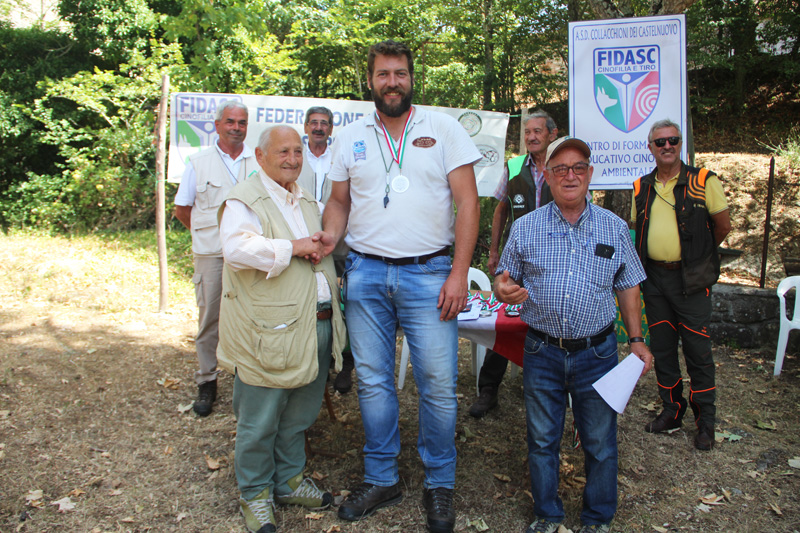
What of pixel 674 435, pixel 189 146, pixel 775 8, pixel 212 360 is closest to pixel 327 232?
pixel 212 360

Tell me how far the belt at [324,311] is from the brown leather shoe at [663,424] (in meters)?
2.48

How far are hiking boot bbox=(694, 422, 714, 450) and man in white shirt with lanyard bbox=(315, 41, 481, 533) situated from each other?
185cm

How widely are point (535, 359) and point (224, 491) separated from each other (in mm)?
1925

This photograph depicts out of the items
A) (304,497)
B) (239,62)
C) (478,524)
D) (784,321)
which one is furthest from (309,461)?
(239,62)

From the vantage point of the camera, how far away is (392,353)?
119 inches

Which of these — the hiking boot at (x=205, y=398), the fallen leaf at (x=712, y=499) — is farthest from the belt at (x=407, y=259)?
the hiking boot at (x=205, y=398)

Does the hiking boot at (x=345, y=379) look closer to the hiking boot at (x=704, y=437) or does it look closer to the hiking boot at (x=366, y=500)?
the hiking boot at (x=366, y=500)

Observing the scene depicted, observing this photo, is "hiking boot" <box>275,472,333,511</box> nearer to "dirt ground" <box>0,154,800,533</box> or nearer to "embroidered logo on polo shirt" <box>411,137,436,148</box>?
"dirt ground" <box>0,154,800,533</box>

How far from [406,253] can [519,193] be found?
1579mm

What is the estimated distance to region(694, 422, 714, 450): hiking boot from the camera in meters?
3.72

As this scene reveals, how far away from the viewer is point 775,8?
11648mm

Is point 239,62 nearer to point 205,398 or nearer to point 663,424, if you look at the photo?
point 205,398

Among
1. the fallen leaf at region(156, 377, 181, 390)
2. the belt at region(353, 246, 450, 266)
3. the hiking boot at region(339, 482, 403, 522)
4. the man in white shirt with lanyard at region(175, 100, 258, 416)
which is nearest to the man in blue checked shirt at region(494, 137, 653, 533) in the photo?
the belt at region(353, 246, 450, 266)

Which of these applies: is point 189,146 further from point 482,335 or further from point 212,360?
point 482,335
